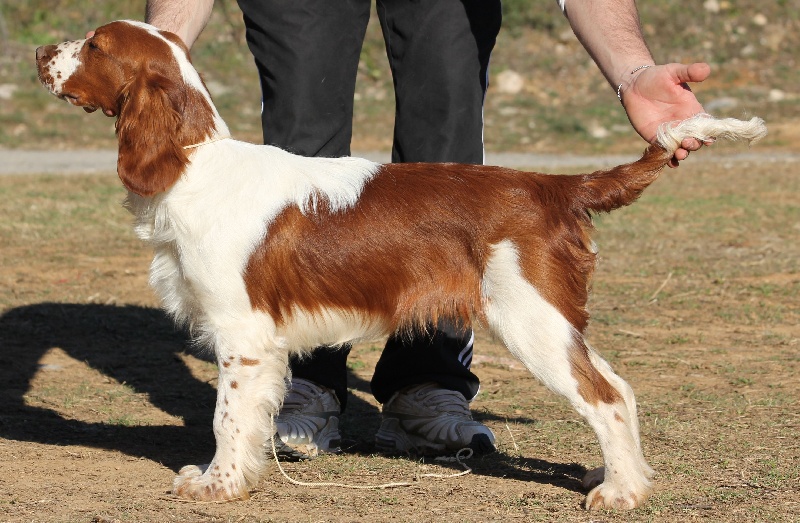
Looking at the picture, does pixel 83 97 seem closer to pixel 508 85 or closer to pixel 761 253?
pixel 761 253

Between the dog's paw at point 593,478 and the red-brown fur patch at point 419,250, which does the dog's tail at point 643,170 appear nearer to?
the red-brown fur patch at point 419,250

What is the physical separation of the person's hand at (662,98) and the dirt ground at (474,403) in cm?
117

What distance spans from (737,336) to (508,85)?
11.6 meters

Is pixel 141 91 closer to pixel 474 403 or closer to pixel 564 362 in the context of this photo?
pixel 564 362

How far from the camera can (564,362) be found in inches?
139

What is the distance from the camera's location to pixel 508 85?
17.3 m

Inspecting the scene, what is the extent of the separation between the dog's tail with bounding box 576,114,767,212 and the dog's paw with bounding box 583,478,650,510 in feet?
2.92

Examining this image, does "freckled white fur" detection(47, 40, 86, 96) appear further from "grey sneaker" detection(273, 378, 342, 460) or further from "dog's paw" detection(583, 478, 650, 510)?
"dog's paw" detection(583, 478, 650, 510)

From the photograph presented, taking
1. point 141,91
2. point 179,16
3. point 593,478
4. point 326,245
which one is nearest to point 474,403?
point 593,478

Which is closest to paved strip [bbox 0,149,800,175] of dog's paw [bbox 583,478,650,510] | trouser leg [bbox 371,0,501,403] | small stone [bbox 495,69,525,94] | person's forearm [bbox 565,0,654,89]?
small stone [bbox 495,69,525,94]

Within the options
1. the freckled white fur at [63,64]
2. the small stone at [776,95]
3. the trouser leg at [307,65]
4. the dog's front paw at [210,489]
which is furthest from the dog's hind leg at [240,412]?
the small stone at [776,95]

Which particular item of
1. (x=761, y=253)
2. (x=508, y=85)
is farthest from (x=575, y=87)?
(x=761, y=253)

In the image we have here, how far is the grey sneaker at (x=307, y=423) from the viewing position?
13.8 ft

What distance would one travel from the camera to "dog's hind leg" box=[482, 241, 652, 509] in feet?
11.6
